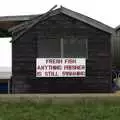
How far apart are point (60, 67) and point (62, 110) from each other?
4297mm

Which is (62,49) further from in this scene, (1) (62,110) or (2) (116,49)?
(2) (116,49)

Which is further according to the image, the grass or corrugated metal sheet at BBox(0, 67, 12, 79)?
corrugated metal sheet at BBox(0, 67, 12, 79)

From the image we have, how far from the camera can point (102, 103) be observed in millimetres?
12742

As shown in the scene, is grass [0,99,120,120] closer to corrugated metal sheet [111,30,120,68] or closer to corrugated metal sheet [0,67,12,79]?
corrugated metal sheet [0,67,12,79]

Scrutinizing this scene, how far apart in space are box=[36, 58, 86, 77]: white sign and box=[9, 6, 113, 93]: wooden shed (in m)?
0.13

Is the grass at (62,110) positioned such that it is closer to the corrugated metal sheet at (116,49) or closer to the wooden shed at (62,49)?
the wooden shed at (62,49)

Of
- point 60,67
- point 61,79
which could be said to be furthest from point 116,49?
point 61,79

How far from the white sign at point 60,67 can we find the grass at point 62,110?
10.3ft

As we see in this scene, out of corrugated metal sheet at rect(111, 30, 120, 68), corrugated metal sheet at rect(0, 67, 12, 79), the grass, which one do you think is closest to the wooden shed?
corrugated metal sheet at rect(0, 67, 12, 79)

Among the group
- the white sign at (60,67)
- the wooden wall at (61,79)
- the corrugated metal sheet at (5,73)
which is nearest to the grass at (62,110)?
the wooden wall at (61,79)

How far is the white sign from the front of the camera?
Answer: 626 inches

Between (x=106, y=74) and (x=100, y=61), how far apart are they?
1.95 feet

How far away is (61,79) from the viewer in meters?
15.9

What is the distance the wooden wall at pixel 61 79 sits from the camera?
52.0 feet
